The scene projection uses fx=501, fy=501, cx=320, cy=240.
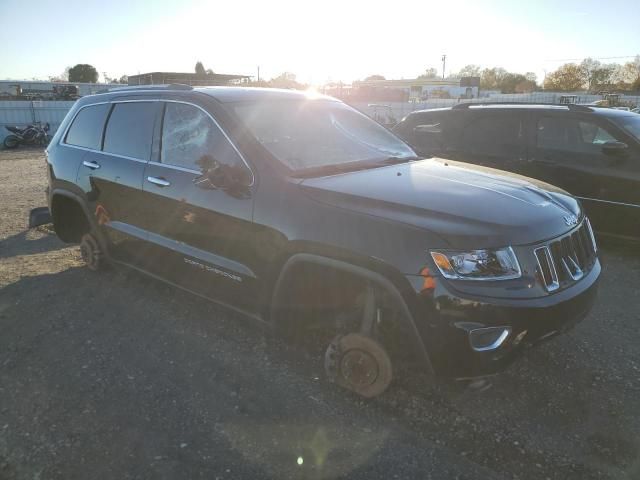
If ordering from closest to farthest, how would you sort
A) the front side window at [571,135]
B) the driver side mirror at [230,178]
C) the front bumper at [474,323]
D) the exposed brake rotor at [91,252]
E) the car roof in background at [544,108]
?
the front bumper at [474,323] → the driver side mirror at [230,178] → the exposed brake rotor at [91,252] → the front side window at [571,135] → the car roof in background at [544,108]

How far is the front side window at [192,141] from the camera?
3.29 metres

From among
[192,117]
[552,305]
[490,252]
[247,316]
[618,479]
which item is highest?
[192,117]

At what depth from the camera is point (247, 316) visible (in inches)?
128

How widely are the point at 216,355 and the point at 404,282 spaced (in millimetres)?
1665

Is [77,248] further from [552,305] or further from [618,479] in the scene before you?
[618,479]

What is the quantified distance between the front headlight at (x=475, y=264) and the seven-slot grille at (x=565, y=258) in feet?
0.67

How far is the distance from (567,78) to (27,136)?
3388 inches

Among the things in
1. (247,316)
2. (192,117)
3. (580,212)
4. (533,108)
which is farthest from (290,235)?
(533,108)

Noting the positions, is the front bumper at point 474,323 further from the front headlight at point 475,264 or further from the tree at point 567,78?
the tree at point 567,78

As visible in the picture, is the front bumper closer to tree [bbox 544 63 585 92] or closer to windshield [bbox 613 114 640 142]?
windshield [bbox 613 114 640 142]

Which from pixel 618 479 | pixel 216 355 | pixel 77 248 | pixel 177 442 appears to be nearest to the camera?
pixel 618 479

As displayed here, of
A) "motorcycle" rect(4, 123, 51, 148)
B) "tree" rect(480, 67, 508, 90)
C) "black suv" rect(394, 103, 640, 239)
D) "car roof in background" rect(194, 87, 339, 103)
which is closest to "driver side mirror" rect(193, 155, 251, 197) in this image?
"car roof in background" rect(194, 87, 339, 103)

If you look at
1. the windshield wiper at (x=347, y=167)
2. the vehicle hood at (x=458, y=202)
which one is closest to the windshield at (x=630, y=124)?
the vehicle hood at (x=458, y=202)

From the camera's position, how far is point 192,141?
3.59 metres
